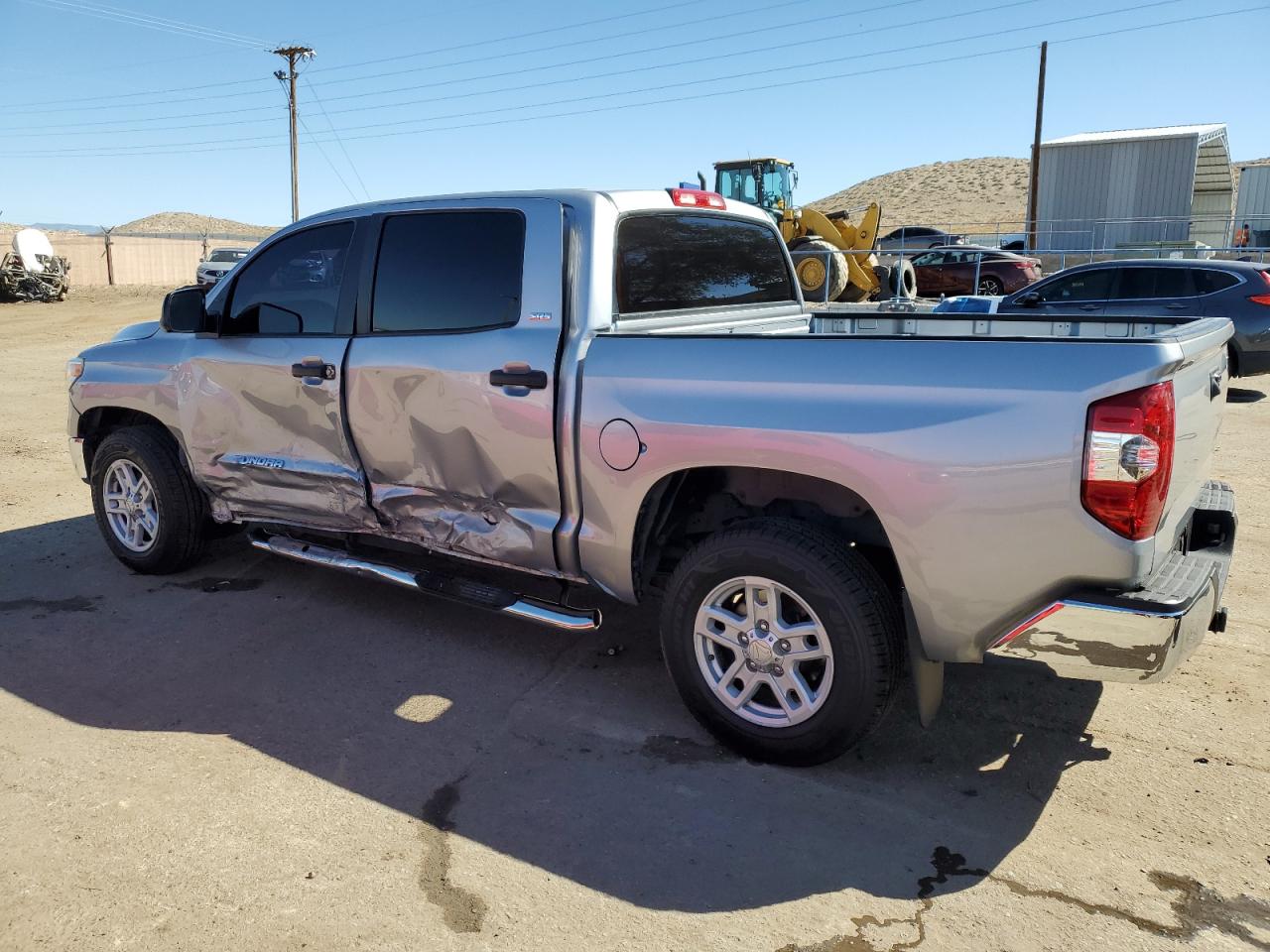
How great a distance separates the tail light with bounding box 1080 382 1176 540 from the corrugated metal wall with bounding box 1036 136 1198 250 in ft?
107

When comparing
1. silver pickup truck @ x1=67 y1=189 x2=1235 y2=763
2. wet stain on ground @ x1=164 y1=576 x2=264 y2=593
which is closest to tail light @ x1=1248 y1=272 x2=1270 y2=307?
silver pickup truck @ x1=67 y1=189 x2=1235 y2=763

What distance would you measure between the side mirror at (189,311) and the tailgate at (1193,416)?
4.37 m

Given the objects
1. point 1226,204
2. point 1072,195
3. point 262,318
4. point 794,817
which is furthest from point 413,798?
point 1226,204

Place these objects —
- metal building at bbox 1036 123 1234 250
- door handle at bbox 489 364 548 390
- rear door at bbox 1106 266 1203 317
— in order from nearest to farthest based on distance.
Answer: door handle at bbox 489 364 548 390 < rear door at bbox 1106 266 1203 317 < metal building at bbox 1036 123 1234 250

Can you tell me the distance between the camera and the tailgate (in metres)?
2.98

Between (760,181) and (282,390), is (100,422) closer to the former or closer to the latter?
(282,390)

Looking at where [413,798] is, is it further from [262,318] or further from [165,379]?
[165,379]

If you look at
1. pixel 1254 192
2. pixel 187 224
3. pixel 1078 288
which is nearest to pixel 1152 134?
pixel 1254 192

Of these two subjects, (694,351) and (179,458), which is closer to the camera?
(694,351)

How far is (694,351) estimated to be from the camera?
11.6 ft

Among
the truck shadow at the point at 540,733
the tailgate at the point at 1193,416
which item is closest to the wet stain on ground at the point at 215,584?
the truck shadow at the point at 540,733

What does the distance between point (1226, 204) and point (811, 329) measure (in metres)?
41.6

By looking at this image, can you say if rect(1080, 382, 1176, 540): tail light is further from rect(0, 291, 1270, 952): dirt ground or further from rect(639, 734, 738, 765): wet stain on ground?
rect(639, 734, 738, 765): wet stain on ground

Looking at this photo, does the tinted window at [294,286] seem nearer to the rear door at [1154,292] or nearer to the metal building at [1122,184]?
the rear door at [1154,292]
